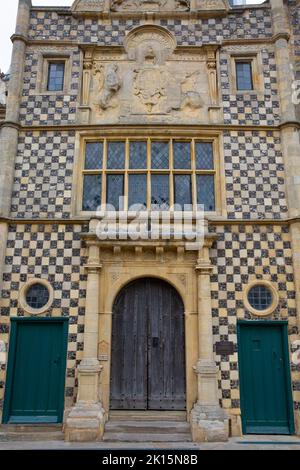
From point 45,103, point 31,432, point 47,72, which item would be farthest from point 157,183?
point 31,432

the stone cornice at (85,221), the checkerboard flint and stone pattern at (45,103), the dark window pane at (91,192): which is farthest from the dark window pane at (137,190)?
the checkerboard flint and stone pattern at (45,103)

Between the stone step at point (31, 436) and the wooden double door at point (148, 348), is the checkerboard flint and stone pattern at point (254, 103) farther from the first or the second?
the stone step at point (31, 436)

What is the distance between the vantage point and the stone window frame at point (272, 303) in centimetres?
964

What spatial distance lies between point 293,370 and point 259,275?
94.5 inches

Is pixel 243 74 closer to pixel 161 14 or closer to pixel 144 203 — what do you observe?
pixel 161 14

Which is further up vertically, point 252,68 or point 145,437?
point 252,68

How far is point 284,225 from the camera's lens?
33.5 feet

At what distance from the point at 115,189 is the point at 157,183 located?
46.5 inches

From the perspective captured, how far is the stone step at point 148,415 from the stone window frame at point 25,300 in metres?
3.00

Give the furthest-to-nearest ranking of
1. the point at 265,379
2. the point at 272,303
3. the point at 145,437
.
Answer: the point at 272,303 → the point at 265,379 → the point at 145,437

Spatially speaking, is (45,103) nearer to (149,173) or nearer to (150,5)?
(149,173)

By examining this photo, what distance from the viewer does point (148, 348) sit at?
31.5 feet

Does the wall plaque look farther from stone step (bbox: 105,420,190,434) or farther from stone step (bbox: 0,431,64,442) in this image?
stone step (bbox: 0,431,64,442)

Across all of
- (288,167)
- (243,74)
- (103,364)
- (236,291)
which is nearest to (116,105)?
(243,74)
